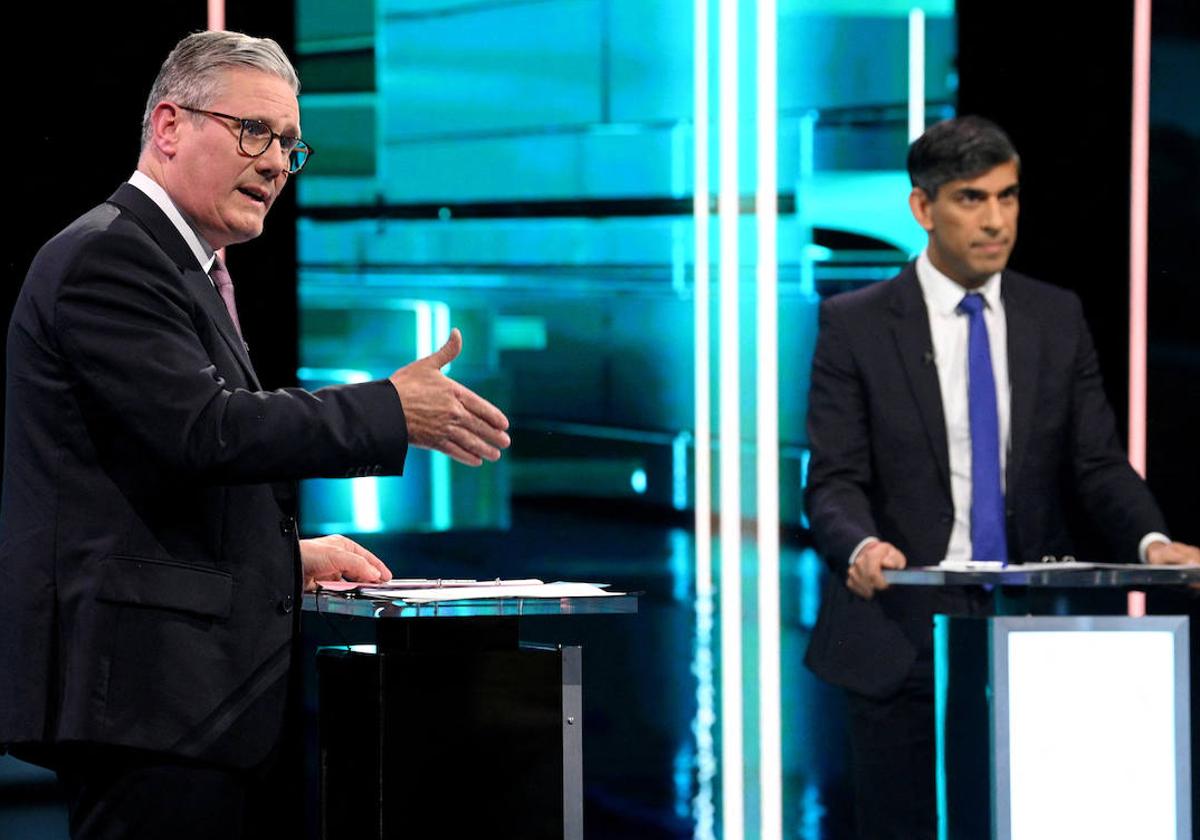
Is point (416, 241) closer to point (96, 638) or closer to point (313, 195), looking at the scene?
point (313, 195)

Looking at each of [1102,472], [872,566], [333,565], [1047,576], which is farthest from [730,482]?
[333,565]

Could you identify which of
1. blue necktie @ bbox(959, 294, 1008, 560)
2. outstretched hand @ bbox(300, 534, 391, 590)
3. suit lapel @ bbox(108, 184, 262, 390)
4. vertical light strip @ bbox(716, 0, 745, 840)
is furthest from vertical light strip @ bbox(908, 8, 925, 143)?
suit lapel @ bbox(108, 184, 262, 390)

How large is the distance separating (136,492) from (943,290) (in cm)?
208

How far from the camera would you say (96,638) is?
199 centimetres

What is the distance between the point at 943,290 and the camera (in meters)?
3.59

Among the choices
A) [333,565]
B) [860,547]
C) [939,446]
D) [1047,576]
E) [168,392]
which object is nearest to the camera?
[168,392]

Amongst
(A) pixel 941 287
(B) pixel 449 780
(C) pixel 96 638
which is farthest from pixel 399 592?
(A) pixel 941 287

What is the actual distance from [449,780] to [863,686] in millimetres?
1303

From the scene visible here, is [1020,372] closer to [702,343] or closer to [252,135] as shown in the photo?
[702,343]

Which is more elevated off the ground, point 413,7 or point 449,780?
point 413,7

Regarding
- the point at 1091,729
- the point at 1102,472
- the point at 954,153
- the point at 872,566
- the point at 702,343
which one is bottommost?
the point at 1091,729

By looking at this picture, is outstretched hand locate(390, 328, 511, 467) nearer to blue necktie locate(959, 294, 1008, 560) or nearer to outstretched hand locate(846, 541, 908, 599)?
outstretched hand locate(846, 541, 908, 599)

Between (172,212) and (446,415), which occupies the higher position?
(172,212)

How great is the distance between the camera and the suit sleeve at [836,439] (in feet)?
11.0
